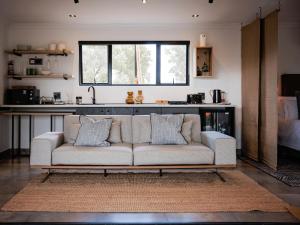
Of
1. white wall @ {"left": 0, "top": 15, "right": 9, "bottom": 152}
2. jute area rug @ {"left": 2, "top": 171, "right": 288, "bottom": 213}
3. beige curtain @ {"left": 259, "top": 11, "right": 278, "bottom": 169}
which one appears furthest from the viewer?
white wall @ {"left": 0, "top": 15, "right": 9, "bottom": 152}

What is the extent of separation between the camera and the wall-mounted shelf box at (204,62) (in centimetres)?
658

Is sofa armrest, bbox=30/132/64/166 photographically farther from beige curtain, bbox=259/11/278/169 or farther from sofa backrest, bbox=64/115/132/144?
beige curtain, bbox=259/11/278/169

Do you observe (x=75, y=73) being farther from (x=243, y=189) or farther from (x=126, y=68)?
(x=243, y=189)

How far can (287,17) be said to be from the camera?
20.3 feet

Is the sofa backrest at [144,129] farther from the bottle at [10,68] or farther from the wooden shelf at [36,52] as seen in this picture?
the bottle at [10,68]

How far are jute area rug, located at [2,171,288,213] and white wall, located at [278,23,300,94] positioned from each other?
306 cm

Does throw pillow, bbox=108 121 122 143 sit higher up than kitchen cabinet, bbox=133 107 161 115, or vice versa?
kitchen cabinet, bbox=133 107 161 115

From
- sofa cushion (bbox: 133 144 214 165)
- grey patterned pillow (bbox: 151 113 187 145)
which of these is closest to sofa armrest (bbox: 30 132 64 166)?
sofa cushion (bbox: 133 144 214 165)

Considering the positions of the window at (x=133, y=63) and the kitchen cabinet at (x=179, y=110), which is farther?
the window at (x=133, y=63)

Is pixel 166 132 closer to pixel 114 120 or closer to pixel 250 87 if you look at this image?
pixel 114 120

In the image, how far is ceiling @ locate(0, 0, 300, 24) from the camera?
5215mm

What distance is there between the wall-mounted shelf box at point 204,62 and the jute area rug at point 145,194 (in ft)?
8.21

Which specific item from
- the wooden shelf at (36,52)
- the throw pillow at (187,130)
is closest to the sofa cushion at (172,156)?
the throw pillow at (187,130)

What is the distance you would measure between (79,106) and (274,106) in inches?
131
